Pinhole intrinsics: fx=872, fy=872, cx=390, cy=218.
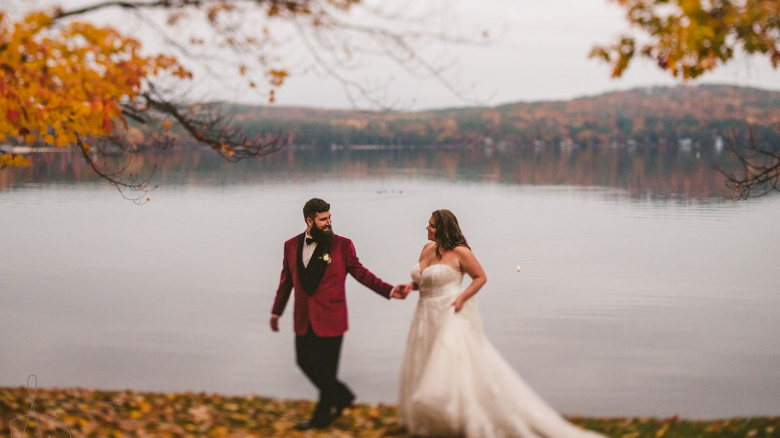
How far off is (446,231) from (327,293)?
1229 mm

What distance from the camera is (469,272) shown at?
26.3 feet

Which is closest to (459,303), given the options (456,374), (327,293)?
(456,374)

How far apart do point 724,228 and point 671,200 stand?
2030cm

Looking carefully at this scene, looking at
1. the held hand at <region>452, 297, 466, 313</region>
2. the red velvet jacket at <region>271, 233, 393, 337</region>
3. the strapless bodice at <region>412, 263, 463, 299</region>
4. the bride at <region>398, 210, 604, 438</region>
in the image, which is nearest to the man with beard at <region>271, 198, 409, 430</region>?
the red velvet jacket at <region>271, 233, 393, 337</region>

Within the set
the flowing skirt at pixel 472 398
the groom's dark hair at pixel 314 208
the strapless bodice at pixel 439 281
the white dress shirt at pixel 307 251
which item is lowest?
the flowing skirt at pixel 472 398

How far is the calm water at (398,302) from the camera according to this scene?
602 inches

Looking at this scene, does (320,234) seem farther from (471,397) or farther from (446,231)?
(471,397)

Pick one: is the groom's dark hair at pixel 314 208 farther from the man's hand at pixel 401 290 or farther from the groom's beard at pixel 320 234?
the man's hand at pixel 401 290

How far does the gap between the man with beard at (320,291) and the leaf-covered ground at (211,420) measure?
0.72 m

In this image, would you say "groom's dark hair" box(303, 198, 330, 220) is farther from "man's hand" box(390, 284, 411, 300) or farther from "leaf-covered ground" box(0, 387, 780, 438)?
"leaf-covered ground" box(0, 387, 780, 438)

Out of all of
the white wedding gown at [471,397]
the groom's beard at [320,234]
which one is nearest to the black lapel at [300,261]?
the groom's beard at [320,234]

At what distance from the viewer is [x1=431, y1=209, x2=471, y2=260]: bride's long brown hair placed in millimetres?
7943

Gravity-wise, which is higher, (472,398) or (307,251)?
(307,251)

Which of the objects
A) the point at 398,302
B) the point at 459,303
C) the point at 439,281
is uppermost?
the point at 439,281
